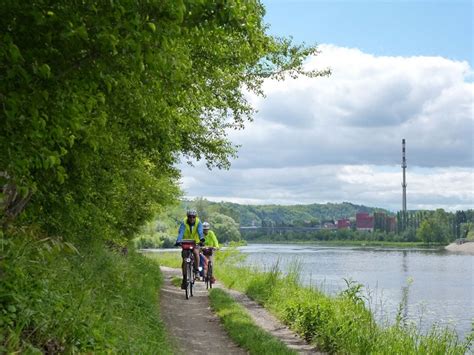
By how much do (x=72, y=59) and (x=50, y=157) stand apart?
26.0 inches

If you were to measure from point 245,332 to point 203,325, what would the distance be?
1.60 meters

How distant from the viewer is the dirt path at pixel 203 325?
381 inches

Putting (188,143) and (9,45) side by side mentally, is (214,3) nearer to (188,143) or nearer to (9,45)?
(9,45)

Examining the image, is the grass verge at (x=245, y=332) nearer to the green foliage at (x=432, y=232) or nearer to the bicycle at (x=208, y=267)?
the bicycle at (x=208, y=267)

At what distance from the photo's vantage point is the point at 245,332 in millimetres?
10312

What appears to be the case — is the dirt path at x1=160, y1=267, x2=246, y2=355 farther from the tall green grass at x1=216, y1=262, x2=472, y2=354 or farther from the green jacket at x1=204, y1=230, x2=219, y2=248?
the green jacket at x1=204, y1=230, x2=219, y2=248

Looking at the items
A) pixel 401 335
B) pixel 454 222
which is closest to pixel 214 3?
pixel 401 335

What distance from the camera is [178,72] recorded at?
14.9ft

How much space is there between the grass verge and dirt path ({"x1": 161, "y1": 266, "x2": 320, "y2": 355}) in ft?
0.44

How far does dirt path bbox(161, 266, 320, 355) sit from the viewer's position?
9688 mm

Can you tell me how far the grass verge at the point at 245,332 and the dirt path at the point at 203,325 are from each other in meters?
0.14

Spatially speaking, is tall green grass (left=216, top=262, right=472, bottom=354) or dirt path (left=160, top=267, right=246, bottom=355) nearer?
dirt path (left=160, top=267, right=246, bottom=355)

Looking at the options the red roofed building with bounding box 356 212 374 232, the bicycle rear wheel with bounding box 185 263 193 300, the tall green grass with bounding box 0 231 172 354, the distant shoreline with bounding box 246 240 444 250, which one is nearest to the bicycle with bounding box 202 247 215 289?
the bicycle rear wheel with bounding box 185 263 193 300

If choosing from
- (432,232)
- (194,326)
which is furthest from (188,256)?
(432,232)
